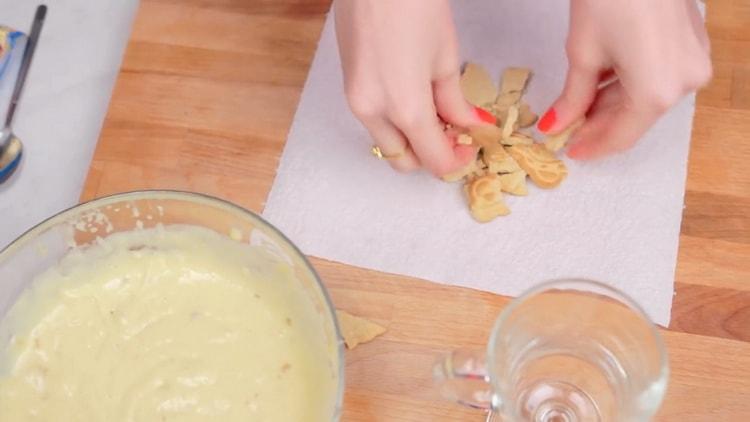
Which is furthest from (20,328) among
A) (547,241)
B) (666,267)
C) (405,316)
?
(666,267)

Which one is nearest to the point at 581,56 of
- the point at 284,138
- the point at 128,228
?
the point at 284,138

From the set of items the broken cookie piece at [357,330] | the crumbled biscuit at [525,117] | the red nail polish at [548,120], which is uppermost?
the red nail polish at [548,120]

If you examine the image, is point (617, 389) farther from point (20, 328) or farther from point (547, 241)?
point (20, 328)

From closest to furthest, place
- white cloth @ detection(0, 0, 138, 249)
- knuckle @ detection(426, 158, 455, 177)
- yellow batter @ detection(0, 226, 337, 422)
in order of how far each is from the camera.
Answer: yellow batter @ detection(0, 226, 337, 422) → knuckle @ detection(426, 158, 455, 177) → white cloth @ detection(0, 0, 138, 249)

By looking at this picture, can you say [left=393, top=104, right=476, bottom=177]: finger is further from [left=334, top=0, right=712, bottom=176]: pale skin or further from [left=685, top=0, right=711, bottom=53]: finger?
[left=685, top=0, right=711, bottom=53]: finger

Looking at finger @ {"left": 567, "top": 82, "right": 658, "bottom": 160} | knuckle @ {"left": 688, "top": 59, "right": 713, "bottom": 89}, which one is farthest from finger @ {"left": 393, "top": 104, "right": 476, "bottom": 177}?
knuckle @ {"left": 688, "top": 59, "right": 713, "bottom": 89}

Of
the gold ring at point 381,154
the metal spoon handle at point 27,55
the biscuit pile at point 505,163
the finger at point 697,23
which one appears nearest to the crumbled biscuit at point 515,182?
the biscuit pile at point 505,163

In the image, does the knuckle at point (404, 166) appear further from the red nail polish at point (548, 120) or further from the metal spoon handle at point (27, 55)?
the metal spoon handle at point (27, 55)

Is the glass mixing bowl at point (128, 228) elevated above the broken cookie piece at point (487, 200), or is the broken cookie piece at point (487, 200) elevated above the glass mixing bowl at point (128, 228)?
the glass mixing bowl at point (128, 228)
